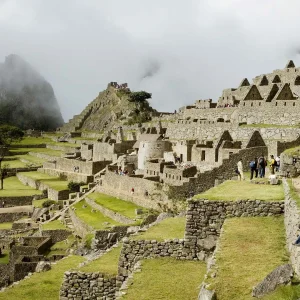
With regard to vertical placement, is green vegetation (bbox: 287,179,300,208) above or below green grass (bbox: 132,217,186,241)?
above

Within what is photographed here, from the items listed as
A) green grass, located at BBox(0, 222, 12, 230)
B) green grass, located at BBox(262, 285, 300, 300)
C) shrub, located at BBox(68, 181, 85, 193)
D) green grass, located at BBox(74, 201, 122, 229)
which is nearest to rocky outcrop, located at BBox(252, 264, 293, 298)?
green grass, located at BBox(262, 285, 300, 300)

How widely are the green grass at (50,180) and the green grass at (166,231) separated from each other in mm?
32069

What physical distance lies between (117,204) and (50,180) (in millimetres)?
20276

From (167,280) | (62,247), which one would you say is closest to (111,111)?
(62,247)

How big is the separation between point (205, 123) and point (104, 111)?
190 feet

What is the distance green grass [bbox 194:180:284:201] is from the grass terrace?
119 ft

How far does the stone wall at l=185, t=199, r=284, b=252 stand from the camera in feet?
38.3

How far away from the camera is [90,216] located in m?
33.6

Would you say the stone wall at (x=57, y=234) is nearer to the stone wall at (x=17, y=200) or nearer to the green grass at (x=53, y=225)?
the green grass at (x=53, y=225)

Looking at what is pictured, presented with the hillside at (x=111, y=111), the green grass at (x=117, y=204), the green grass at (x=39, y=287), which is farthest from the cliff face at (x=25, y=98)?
the green grass at (x=39, y=287)

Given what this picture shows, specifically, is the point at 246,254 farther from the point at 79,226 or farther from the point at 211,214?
the point at 79,226

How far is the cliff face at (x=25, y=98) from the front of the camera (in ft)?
504

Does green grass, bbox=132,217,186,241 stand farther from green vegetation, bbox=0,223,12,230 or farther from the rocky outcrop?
green vegetation, bbox=0,223,12,230

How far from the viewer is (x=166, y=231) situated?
13547 millimetres
